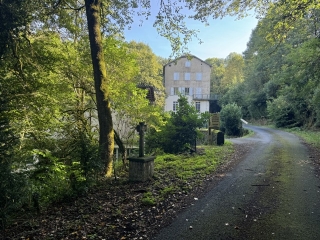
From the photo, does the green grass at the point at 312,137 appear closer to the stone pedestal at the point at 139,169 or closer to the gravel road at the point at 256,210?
the gravel road at the point at 256,210

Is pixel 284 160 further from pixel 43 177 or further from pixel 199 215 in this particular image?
pixel 43 177

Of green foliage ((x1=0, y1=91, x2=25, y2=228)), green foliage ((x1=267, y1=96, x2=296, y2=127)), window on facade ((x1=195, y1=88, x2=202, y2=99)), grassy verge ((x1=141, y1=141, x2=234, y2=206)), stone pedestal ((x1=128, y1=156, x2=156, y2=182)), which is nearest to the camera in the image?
green foliage ((x1=0, y1=91, x2=25, y2=228))

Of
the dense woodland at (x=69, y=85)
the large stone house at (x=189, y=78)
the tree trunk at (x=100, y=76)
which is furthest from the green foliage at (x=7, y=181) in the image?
the large stone house at (x=189, y=78)

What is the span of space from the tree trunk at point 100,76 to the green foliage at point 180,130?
448 centimetres

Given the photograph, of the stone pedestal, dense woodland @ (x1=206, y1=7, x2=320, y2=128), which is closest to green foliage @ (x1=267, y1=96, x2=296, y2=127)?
dense woodland @ (x1=206, y1=7, x2=320, y2=128)

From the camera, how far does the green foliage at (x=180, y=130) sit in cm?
1101

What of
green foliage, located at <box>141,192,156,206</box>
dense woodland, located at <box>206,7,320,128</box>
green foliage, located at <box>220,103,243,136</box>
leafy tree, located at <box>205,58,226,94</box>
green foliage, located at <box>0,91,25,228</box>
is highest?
leafy tree, located at <box>205,58,226,94</box>

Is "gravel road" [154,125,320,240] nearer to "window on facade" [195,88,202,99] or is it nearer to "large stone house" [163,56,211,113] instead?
"window on facade" [195,88,202,99]

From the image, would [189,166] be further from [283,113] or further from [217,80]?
[217,80]

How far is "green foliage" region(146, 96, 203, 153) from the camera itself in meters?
11.0

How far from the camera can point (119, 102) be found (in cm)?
760

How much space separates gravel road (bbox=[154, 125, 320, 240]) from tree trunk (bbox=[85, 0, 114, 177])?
121 inches

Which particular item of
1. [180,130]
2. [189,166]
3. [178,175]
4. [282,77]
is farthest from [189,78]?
[178,175]

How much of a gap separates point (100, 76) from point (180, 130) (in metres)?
5.43
